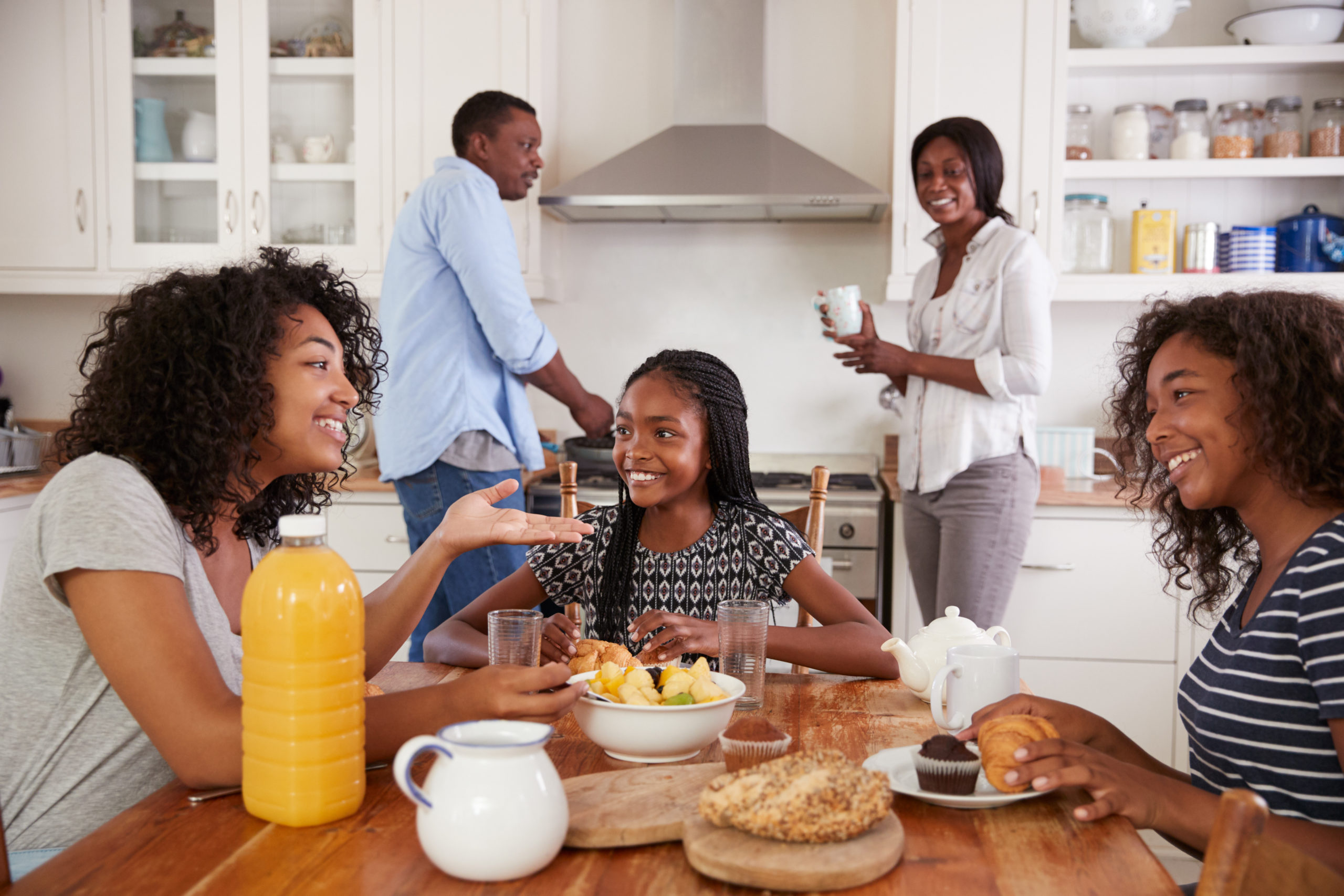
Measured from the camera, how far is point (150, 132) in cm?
313

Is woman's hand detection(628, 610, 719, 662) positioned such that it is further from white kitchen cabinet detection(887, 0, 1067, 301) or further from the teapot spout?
white kitchen cabinet detection(887, 0, 1067, 301)

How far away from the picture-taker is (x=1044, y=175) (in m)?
2.82

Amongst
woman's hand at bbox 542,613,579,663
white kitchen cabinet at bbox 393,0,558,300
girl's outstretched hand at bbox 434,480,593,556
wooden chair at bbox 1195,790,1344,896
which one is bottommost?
woman's hand at bbox 542,613,579,663

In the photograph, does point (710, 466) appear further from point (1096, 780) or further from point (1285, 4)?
point (1285, 4)

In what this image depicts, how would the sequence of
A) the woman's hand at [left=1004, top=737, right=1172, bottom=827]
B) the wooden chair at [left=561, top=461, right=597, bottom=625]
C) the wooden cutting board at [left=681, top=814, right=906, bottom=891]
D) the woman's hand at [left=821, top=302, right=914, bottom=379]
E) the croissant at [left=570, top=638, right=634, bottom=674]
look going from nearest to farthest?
the wooden cutting board at [left=681, top=814, right=906, bottom=891] → the woman's hand at [left=1004, top=737, right=1172, bottom=827] → the croissant at [left=570, top=638, right=634, bottom=674] → the wooden chair at [left=561, top=461, right=597, bottom=625] → the woman's hand at [left=821, top=302, right=914, bottom=379]

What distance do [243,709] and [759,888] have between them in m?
0.44

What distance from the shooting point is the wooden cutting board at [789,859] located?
733 mm

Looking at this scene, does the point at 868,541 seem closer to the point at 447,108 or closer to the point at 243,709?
the point at 447,108

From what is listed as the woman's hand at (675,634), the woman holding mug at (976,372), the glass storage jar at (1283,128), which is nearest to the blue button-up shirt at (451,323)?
the woman holding mug at (976,372)

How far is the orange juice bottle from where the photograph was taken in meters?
0.83

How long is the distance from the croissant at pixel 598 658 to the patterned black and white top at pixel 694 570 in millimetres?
409

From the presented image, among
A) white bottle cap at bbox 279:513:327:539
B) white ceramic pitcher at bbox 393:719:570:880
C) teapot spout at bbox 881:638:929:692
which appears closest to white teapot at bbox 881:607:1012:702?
teapot spout at bbox 881:638:929:692

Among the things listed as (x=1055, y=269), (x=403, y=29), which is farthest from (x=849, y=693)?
(x=403, y=29)

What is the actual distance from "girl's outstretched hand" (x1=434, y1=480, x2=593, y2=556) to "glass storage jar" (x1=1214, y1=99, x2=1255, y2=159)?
2.51 m
